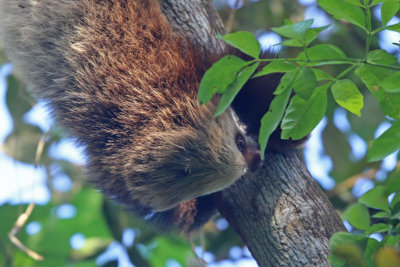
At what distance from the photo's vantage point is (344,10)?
6.18ft

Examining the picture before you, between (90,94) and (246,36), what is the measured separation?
1.49 m

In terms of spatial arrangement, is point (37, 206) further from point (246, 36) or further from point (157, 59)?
point (246, 36)

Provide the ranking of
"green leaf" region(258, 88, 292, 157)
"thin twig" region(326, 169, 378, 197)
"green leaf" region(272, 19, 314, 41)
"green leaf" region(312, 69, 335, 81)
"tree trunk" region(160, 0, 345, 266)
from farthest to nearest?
"thin twig" region(326, 169, 378, 197) → "tree trunk" region(160, 0, 345, 266) → "green leaf" region(312, 69, 335, 81) → "green leaf" region(258, 88, 292, 157) → "green leaf" region(272, 19, 314, 41)

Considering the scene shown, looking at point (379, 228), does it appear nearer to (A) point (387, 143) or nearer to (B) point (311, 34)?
(A) point (387, 143)

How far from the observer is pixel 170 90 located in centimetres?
304

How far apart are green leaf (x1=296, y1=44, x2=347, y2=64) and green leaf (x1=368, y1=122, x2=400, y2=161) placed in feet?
1.16

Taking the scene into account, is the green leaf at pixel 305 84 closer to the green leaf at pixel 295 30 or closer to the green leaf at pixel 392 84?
the green leaf at pixel 295 30

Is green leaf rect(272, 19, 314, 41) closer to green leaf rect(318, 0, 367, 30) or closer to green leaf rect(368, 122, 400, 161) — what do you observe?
green leaf rect(318, 0, 367, 30)

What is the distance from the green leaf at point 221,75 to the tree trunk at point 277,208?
1054mm

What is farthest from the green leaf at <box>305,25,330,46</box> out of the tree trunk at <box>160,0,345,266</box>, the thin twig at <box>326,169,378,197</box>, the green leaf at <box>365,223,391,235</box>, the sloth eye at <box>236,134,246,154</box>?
the thin twig at <box>326,169,378,197</box>

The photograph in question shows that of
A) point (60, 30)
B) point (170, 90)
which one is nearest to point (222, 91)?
point (170, 90)


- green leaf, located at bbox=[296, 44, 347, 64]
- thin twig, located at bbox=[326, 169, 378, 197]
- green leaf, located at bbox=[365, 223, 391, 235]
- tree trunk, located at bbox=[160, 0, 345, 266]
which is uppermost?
green leaf, located at bbox=[296, 44, 347, 64]

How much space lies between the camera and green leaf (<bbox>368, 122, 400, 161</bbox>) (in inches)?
71.9

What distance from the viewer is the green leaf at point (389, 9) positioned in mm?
1832
